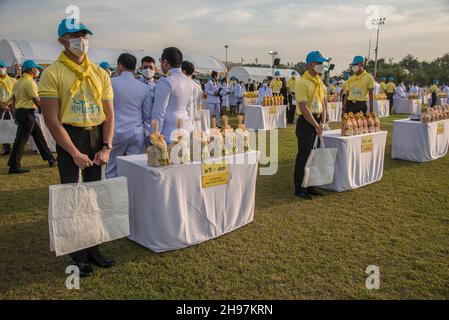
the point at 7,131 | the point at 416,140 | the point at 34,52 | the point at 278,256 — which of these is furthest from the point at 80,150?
the point at 34,52

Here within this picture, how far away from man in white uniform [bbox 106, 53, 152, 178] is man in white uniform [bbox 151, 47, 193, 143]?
0.36m

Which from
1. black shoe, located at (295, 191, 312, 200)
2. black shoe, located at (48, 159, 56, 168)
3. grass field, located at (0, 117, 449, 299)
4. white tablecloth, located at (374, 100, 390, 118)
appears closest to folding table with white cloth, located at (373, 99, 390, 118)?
white tablecloth, located at (374, 100, 390, 118)

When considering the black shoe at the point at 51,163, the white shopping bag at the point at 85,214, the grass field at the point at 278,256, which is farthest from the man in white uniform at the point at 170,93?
the black shoe at the point at 51,163

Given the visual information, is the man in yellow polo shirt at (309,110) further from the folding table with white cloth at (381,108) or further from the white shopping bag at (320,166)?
the folding table with white cloth at (381,108)

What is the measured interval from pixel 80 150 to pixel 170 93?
1251 millimetres

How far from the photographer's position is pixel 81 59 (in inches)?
106

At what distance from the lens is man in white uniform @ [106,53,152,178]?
3912 millimetres

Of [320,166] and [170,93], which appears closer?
[170,93]

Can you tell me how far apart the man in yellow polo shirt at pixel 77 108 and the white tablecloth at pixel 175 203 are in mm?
443

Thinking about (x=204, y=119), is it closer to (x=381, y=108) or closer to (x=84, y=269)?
(x=84, y=269)

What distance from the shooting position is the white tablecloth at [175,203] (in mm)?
3186

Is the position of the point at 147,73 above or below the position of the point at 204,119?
above

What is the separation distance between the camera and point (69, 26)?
2.56 meters

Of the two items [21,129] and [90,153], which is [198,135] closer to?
[90,153]
